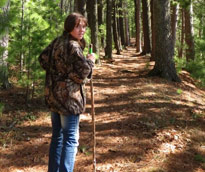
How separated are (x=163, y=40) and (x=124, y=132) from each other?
5281 millimetres

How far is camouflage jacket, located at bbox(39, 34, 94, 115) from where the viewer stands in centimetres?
279

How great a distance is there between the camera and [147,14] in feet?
52.6

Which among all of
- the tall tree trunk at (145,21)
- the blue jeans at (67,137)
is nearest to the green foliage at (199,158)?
the blue jeans at (67,137)

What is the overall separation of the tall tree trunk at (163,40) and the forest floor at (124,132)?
4.64ft

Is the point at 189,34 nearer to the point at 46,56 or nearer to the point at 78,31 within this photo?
the point at 78,31

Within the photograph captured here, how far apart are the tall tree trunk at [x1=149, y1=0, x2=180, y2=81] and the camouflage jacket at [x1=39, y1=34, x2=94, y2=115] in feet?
23.6

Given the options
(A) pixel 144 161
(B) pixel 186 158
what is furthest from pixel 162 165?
(B) pixel 186 158

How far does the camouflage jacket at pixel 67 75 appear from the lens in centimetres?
279

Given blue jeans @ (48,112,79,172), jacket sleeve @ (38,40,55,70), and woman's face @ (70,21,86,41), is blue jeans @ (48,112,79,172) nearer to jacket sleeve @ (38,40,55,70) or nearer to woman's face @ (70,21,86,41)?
jacket sleeve @ (38,40,55,70)

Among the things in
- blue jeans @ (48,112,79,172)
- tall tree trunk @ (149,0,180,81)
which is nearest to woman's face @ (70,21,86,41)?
blue jeans @ (48,112,79,172)

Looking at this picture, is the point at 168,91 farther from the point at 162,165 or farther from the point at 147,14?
the point at 147,14

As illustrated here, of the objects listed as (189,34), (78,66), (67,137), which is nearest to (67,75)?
(78,66)

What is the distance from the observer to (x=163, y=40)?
9.53 metres

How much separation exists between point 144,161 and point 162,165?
321 mm
